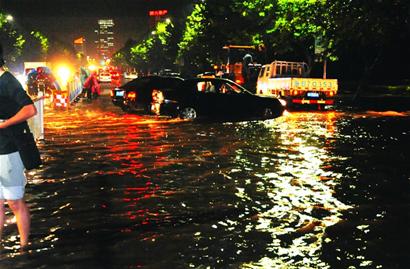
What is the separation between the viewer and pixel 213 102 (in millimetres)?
22188

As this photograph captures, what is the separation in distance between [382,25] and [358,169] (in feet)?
56.0

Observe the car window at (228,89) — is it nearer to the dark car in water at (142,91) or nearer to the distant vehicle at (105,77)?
the dark car in water at (142,91)

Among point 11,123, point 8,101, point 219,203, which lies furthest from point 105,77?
point 11,123

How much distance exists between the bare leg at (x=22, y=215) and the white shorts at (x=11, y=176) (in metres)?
0.08

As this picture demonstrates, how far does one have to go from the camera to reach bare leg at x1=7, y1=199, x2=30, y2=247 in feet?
19.4

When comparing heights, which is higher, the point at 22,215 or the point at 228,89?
the point at 228,89

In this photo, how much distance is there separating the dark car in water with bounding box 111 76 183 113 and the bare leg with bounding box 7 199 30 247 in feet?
64.1

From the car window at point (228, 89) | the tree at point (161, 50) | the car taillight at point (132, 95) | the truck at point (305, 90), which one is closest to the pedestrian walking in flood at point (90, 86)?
the car taillight at point (132, 95)

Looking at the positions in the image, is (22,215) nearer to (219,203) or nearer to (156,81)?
(219,203)

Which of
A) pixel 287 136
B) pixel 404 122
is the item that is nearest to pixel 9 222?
pixel 287 136

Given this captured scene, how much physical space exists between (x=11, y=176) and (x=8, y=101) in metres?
0.71

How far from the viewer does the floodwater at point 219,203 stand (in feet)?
20.0

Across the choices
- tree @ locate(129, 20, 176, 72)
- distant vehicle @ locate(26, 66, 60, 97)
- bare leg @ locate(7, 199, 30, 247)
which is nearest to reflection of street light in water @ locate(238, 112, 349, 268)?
bare leg @ locate(7, 199, 30, 247)

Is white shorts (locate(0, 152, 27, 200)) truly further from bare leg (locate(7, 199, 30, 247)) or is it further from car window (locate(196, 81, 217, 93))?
car window (locate(196, 81, 217, 93))
